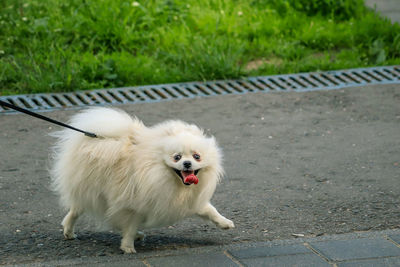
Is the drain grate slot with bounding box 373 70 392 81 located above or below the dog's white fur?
above

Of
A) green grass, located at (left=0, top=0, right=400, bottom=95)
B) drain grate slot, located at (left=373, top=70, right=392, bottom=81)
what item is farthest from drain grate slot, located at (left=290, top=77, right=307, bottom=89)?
drain grate slot, located at (left=373, top=70, right=392, bottom=81)

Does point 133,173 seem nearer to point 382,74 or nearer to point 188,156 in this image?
point 188,156

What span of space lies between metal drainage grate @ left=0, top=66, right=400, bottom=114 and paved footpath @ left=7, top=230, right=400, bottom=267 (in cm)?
300

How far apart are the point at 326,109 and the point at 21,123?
9.39 feet

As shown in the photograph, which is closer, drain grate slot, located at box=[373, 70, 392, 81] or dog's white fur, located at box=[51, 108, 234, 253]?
dog's white fur, located at box=[51, 108, 234, 253]

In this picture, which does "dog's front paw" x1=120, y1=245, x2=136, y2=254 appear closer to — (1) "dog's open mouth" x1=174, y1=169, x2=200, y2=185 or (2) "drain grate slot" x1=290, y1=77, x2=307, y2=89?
(1) "dog's open mouth" x1=174, y1=169, x2=200, y2=185

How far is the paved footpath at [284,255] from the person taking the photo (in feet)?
11.6

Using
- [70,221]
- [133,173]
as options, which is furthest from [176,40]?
[133,173]

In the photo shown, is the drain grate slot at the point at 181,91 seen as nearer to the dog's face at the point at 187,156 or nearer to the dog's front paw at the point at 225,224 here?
the dog's front paw at the point at 225,224

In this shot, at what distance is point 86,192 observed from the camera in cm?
377

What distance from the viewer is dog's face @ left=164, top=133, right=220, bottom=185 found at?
3484mm

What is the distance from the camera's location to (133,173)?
3.65m

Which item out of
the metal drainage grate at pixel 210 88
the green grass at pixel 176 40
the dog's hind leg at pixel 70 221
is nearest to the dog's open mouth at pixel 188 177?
the dog's hind leg at pixel 70 221

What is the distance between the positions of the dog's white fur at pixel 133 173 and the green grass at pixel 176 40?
9.84 feet
